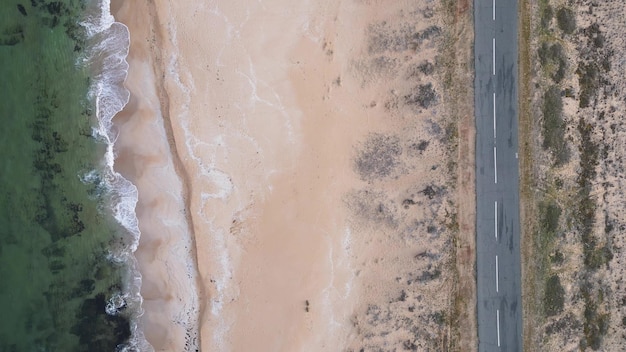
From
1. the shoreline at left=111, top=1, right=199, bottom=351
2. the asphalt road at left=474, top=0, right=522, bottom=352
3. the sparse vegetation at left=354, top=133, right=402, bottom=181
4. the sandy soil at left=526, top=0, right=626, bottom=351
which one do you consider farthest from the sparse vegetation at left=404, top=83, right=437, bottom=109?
the shoreline at left=111, top=1, right=199, bottom=351

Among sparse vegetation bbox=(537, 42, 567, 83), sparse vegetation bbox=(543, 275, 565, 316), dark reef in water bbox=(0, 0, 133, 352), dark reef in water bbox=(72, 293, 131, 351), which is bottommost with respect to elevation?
dark reef in water bbox=(72, 293, 131, 351)

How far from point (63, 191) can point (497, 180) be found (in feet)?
59.6

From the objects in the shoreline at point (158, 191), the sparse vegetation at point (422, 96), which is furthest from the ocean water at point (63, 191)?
the sparse vegetation at point (422, 96)

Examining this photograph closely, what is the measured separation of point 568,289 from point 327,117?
39.9ft

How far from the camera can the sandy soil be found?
79.5 feet

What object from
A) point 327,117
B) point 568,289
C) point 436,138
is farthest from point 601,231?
point 327,117

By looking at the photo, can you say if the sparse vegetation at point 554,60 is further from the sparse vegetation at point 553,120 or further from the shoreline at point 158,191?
the shoreline at point 158,191

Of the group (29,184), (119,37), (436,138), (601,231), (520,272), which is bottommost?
(520,272)

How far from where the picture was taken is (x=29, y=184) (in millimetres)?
25109

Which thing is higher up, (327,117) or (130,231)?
(327,117)

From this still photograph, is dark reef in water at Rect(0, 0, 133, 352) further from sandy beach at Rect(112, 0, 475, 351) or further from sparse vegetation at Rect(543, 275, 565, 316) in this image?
sparse vegetation at Rect(543, 275, 565, 316)

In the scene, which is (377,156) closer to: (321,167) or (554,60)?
(321,167)

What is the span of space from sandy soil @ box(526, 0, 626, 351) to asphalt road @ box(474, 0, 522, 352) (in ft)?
3.04

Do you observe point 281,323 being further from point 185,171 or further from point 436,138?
point 436,138
